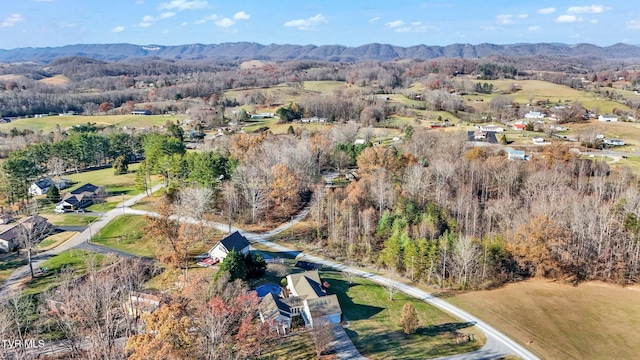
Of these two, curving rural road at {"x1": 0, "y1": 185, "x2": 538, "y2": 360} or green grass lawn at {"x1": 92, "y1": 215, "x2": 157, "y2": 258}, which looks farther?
green grass lawn at {"x1": 92, "y1": 215, "x2": 157, "y2": 258}

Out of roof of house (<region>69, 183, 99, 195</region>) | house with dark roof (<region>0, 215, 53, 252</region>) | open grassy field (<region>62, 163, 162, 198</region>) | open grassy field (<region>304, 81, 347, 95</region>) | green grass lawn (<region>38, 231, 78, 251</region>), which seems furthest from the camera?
open grassy field (<region>304, 81, 347, 95</region>)

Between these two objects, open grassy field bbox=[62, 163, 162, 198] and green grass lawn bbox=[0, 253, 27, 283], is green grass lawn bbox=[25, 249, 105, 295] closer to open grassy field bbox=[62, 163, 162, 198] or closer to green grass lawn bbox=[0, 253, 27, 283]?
green grass lawn bbox=[0, 253, 27, 283]

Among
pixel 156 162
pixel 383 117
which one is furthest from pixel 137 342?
pixel 383 117

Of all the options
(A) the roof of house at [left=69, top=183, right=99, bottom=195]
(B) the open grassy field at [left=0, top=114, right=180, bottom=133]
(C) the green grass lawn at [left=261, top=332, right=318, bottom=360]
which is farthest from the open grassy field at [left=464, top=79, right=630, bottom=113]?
(C) the green grass lawn at [left=261, top=332, right=318, bottom=360]

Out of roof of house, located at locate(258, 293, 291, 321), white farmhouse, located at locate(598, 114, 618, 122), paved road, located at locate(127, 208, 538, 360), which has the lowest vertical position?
paved road, located at locate(127, 208, 538, 360)

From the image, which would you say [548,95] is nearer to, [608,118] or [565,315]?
[608,118]

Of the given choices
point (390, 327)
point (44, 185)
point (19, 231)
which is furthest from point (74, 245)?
point (390, 327)
